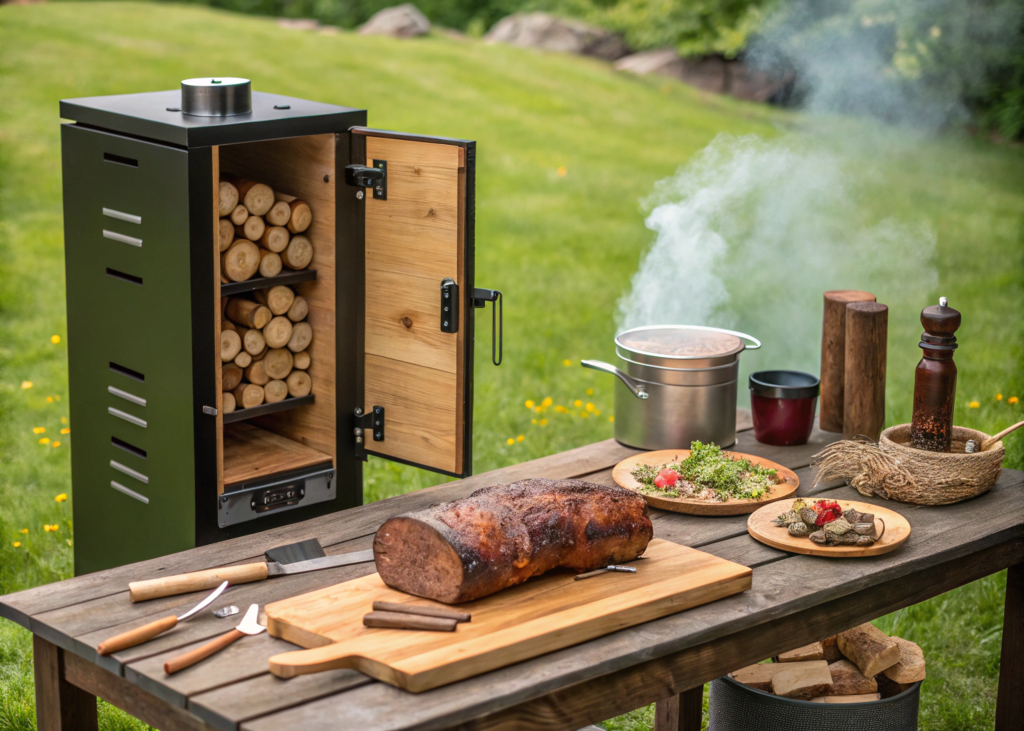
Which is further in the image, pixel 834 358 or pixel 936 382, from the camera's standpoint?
pixel 834 358

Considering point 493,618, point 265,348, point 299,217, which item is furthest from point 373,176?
point 493,618

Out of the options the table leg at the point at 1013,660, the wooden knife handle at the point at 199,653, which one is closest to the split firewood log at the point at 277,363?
the wooden knife handle at the point at 199,653

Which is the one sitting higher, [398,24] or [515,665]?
[398,24]

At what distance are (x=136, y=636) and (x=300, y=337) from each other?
152 cm

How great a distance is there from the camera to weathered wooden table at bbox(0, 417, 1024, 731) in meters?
2.15

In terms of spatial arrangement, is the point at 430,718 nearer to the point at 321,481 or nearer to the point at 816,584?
the point at 816,584

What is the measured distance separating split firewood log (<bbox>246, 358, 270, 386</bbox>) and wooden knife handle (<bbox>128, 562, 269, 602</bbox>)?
1.08 meters

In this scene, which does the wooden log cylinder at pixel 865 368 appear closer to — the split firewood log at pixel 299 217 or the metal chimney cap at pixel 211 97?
the split firewood log at pixel 299 217

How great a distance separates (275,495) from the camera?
351 centimetres

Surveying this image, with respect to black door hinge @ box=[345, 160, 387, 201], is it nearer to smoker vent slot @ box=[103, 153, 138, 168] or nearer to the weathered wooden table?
smoker vent slot @ box=[103, 153, 138, 168]

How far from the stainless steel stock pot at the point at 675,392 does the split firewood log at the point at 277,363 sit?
0.94m

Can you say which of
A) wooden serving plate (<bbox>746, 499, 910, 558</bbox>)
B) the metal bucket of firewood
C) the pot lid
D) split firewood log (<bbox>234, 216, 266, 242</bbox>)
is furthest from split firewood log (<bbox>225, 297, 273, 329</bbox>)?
the metal bucket of firewood

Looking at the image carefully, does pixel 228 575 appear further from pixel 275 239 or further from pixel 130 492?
pixel 275 239

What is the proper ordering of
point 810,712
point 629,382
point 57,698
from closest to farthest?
1. point 57,698
2. point 810,712
3. point 629,382
